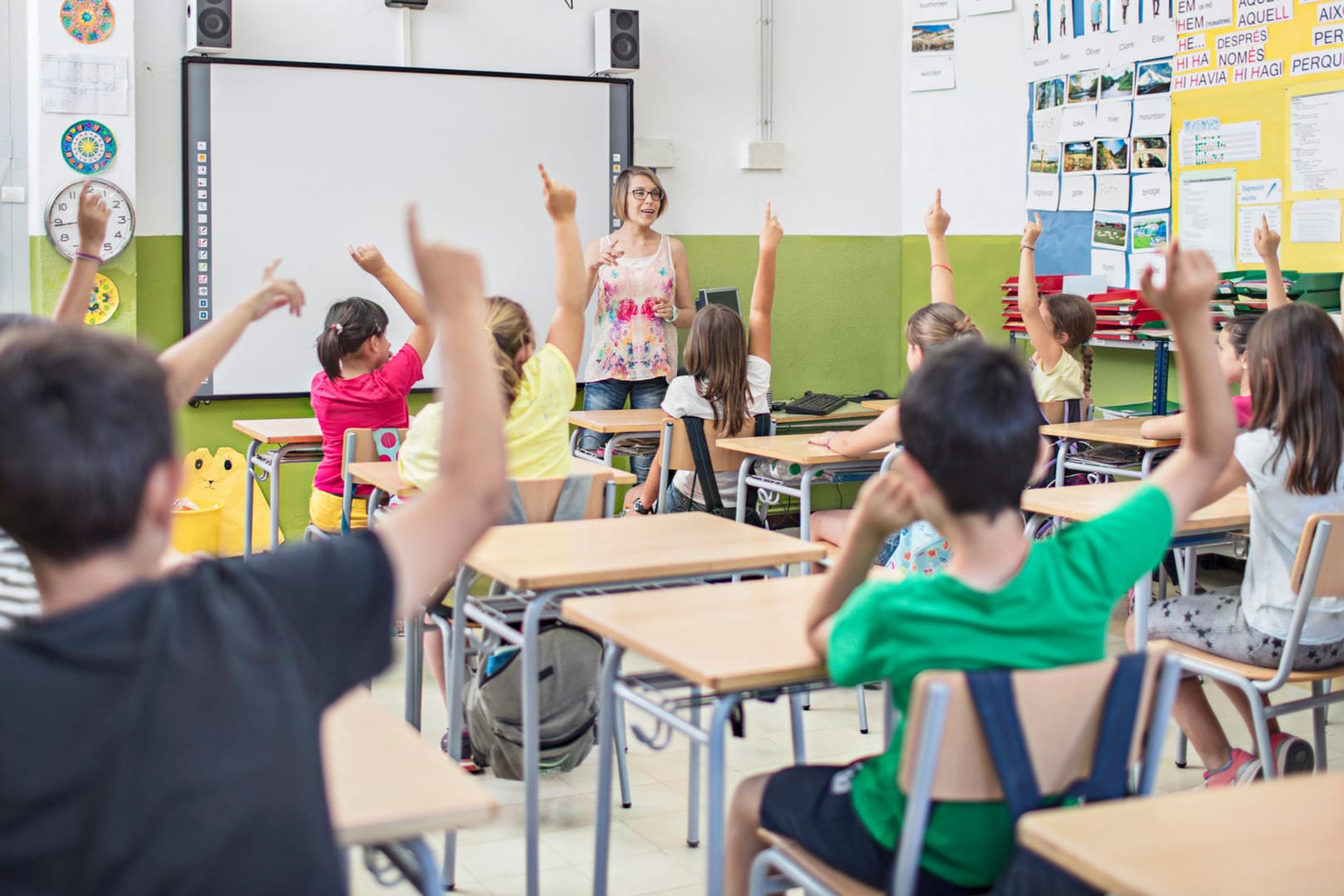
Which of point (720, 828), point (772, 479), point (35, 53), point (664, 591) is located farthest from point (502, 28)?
point (720, 828)

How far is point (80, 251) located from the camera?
94.5 inches

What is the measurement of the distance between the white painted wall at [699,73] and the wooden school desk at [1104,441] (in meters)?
2.08

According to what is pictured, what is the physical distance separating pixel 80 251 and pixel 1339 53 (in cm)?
431

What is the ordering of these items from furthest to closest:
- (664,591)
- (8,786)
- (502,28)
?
1. (502,28)
2. (664,591)
3. (8,786)

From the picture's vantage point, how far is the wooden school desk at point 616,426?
4.84m

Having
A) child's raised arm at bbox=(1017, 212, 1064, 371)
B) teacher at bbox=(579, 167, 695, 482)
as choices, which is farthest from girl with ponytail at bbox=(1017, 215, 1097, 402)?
teacher at bbox=(579, 167, 695, 482)

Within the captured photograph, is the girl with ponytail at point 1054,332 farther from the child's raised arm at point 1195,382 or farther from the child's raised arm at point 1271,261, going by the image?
the child's raised arm at point 1195,382

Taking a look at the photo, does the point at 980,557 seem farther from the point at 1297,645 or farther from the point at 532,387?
the point at 532,387

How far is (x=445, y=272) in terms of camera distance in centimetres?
117

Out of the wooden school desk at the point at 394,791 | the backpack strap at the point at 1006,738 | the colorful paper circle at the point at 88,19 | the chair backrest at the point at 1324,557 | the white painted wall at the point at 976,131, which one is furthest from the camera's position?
the white painted wall at the point at 976,131

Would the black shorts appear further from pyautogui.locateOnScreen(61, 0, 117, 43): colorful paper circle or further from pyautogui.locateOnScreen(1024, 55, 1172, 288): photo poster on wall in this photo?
pyautogui.locateOnScreen(61, 0, 117, 43): colorful paper circle

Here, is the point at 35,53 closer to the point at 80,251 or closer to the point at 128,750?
the point at 80,251

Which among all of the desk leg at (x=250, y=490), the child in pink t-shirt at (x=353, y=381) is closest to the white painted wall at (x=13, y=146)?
the desk leg at (x=250, y=490)

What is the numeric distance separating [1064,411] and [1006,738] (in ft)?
11.8
